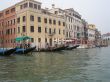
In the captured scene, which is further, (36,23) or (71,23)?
(71,23)

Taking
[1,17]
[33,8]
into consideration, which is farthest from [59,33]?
[1,17]

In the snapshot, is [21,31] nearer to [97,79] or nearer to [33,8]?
[33,8]

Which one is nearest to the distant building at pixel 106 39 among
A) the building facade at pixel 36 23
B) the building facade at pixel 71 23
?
the building facade at pixel 71 23

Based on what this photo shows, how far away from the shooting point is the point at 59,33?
47.8m

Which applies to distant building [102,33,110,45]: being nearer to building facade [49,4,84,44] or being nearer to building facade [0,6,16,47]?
building facade [49,4,84,44]

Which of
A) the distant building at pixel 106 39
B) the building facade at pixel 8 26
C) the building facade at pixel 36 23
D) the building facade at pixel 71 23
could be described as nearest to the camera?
the building facade at pixel 36 23

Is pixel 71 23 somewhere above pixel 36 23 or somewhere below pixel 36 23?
above

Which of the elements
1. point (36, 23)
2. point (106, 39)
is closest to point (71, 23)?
point (36, 23)

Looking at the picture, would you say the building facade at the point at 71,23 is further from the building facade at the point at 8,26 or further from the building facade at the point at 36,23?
the building facade at the point at 8,26

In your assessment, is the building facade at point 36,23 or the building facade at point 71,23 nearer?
the building facade at point 36,23

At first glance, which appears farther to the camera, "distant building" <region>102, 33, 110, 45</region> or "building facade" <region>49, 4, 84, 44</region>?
"distant building" <region>102, 33, 110, 45</region>

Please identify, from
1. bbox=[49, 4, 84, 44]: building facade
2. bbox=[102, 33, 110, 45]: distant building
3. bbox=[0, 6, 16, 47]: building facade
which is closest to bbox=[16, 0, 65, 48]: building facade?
bbox=[0, 6, 16, 47]: building facade

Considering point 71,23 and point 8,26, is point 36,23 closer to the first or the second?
point 8,26

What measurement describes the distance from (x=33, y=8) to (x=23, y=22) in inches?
128
